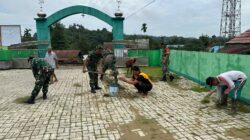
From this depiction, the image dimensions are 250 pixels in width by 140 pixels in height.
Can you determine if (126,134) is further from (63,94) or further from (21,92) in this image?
(21,92)

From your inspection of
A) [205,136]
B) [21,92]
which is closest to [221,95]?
[205,136]

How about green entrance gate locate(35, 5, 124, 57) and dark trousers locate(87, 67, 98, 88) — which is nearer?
dark trousers locate(87, 67, 98, 88)

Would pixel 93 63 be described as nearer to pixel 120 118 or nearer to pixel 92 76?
pixel 92 76

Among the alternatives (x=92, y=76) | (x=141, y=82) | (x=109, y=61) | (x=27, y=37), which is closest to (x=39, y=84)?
(x=92, y=76)

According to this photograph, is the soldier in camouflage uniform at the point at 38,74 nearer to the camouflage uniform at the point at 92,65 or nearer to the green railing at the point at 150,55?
the camouflage uniform at the point at 92,65

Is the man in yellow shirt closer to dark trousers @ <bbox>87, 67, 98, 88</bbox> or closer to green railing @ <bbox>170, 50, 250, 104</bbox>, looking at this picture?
dark trousers @ <bbox>87, 67, 98, 88</bbox>

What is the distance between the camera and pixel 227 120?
6457 millimetres

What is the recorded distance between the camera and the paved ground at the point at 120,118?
18.8 ft

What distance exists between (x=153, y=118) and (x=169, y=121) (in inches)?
17.0

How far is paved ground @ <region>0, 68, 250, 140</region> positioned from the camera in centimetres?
573

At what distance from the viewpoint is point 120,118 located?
6.86 meters

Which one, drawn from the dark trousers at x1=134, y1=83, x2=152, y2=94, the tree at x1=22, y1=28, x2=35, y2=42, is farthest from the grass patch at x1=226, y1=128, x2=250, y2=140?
the tree at x1=22, y1=28, x2=35, y2=42

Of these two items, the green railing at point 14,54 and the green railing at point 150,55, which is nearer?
the green railing at point 14,54

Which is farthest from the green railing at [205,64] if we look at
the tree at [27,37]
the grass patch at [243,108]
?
the tree at [27,37]
